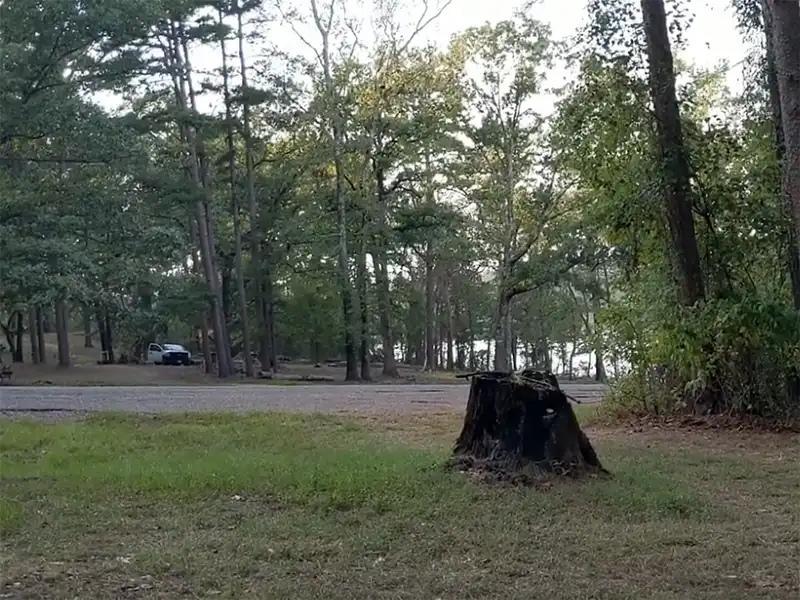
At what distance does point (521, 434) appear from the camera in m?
6.69

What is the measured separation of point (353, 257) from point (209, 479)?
21.7 metres

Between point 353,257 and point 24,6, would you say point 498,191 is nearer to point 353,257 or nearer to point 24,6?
point 353,257

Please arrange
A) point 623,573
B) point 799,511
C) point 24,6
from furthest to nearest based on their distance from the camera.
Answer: point 24,6 < point 799,511 < point 623,573

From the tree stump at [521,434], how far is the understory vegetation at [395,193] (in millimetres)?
3765

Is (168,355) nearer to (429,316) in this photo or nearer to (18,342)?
(18,342)

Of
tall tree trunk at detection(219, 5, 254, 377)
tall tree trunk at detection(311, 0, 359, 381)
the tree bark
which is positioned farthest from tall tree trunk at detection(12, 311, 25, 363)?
the tree bark

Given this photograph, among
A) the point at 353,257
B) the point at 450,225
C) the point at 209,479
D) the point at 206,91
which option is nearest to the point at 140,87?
the point at 206,91

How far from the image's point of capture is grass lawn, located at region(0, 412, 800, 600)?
392 centimetres

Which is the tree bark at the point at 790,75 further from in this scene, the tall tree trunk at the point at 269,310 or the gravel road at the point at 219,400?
the tall tree trunk at the point at 269,310

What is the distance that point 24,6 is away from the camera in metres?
18.4

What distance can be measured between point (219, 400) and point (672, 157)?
23.9ft

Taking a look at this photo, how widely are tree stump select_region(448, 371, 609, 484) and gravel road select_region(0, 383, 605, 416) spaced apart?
5253 millimetres

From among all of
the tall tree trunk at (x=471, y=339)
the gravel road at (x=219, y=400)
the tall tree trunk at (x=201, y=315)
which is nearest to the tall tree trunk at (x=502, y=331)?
the tall tree trunk at (x=201, y=315)

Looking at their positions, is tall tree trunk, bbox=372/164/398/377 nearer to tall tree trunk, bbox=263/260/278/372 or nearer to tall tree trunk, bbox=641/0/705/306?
tall tree trunk, bbox=263/260/278/372
